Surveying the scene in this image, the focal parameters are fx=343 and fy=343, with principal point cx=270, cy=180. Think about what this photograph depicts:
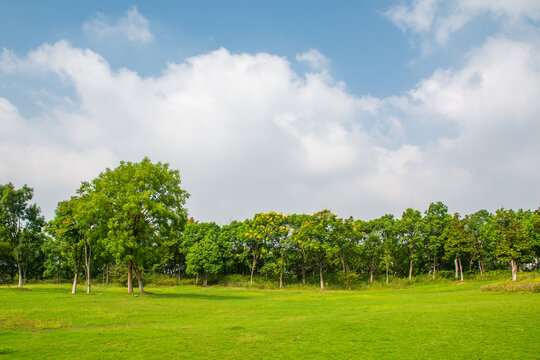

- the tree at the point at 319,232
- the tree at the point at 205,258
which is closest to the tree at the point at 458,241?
the tree at the point at 319,232

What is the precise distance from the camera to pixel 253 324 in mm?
18078

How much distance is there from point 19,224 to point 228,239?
40.0 metres

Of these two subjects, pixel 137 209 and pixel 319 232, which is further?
pixel 319 232

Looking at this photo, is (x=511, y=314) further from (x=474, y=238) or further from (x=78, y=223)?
(x=474, y=238)

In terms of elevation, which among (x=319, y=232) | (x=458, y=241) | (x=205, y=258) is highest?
(x=319, y=232)

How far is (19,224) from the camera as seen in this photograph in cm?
5194

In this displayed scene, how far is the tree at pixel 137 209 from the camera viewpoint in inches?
1554

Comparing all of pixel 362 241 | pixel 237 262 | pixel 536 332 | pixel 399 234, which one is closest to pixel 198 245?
pixel 237 262

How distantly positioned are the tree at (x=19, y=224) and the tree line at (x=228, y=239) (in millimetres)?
138

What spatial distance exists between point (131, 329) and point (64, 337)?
296cm

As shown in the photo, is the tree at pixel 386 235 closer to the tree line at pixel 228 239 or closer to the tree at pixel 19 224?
the tree line at pixel 228 239

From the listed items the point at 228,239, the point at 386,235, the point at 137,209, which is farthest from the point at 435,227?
the point at 137,209

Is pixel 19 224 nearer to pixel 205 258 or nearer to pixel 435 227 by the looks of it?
pixel 205 258

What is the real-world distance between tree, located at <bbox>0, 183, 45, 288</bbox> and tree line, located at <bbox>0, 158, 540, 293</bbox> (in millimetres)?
138
